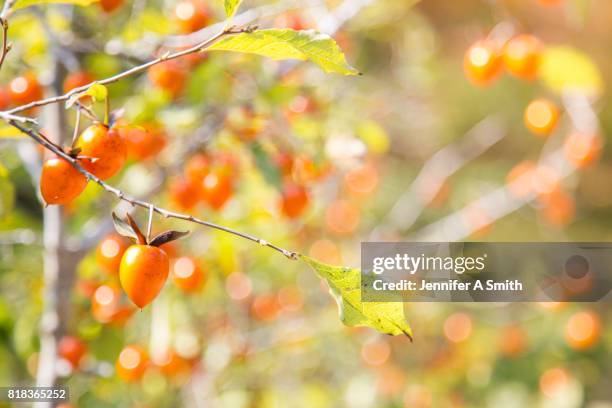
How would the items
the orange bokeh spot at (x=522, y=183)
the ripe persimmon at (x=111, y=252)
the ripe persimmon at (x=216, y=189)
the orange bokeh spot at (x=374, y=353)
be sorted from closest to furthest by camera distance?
the ripe persimmon at (x=111, y=252), the ripe persimmon at (x=216, y=189), the orange bokeh spot at (x=522, y=183), the orange bokeh spot at (x=374, y=353)

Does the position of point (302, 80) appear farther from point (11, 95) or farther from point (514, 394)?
point (514, 394)

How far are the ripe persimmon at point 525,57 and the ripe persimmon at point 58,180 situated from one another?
107cm

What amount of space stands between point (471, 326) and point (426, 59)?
2.87 feet

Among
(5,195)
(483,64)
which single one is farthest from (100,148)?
(483,64)

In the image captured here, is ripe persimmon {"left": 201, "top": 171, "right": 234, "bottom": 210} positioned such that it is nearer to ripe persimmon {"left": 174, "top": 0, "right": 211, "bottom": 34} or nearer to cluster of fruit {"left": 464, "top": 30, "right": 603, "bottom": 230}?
ripe persimmon {"left": 174, "top": 0, "right": 211, "bottom": 34}

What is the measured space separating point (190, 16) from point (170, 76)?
0.11 meters

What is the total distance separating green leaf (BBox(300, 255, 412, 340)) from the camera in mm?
614

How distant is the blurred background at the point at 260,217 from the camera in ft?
3.71

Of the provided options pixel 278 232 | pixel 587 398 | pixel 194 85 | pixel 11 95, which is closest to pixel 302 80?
pixel 278 232

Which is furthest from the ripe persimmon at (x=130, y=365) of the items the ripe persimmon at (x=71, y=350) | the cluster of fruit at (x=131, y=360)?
the ripe persimmon at (x=71, y=350)

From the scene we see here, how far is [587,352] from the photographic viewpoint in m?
2.21

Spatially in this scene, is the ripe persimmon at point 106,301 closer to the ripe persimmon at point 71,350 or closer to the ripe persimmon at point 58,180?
the ripe persimmon at point 71,350

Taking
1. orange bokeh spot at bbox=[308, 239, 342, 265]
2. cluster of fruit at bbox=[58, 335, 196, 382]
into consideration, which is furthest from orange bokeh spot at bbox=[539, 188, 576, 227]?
cluster of fruit at bbox=[58, 335, 196, 382]

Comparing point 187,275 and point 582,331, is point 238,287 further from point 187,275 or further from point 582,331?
point 582,331
